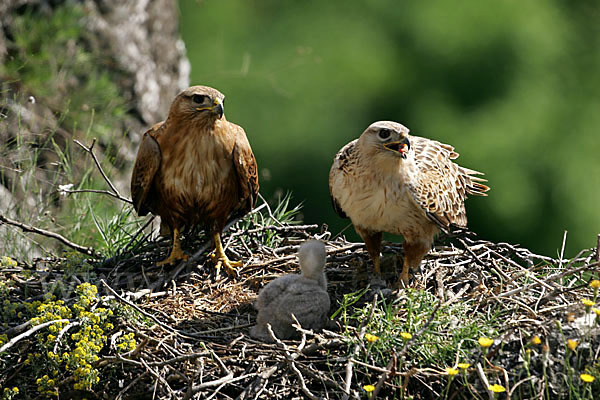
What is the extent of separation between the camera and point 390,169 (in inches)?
149

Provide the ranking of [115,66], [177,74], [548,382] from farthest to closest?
1. [177,74]
2. [115,66]
3. [548,382]

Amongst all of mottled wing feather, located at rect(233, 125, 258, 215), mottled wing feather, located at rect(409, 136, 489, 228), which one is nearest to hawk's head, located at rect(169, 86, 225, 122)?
mottled wing feather, located at rect(233, 125, 258, 215)

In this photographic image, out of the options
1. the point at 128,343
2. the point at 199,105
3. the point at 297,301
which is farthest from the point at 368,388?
the point at 199,105

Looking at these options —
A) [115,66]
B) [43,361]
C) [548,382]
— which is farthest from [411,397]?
[115,66]

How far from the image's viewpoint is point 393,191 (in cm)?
381

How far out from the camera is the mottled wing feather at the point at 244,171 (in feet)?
14.0

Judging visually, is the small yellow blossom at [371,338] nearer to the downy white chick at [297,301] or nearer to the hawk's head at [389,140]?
the downy white chick at [297,301]

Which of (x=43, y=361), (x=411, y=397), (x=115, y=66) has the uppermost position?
(x=115, y=66)

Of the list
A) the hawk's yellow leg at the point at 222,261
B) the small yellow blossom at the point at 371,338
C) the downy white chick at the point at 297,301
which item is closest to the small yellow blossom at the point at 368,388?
the small yellow blossom at the point at 371,338

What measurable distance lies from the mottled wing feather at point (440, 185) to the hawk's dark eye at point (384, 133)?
282 millimetres

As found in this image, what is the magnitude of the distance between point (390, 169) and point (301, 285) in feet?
2.46

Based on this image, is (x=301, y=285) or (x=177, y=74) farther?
(x=177, y=74)

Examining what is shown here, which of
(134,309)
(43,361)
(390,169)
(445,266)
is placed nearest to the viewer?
(43,361)

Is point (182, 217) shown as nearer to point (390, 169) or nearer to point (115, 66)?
point (390, 169)
